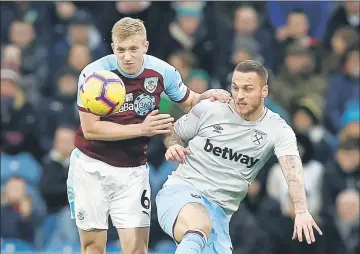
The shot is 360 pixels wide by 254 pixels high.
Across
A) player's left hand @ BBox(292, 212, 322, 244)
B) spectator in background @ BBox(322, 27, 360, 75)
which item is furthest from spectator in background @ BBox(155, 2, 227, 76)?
player's left hand @ BBox(292, 212, 322, 244)

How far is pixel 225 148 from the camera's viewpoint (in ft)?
27.8

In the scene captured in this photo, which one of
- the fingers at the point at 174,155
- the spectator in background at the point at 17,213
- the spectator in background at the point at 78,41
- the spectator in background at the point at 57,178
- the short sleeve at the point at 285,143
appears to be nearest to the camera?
the fingers at the point at 174,155

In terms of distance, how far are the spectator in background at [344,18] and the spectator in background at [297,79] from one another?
714mm

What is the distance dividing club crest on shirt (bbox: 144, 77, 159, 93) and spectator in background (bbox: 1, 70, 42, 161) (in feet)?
14.6

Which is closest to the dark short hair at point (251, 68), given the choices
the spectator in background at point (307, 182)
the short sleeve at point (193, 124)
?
the short sleeve at point (193, 124)

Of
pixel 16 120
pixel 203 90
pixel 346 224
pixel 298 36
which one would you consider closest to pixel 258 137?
pixel 346 224

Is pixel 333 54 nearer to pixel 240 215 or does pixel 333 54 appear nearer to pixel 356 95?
pixel 356 95

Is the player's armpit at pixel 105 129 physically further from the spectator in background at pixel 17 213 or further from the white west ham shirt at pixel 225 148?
the spectator in background at pixel 17 213

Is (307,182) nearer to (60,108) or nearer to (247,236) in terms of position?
(247,236)

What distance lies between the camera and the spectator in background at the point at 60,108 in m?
12.8

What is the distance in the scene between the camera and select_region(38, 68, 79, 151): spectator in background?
1277cm

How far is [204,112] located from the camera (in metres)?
8.55

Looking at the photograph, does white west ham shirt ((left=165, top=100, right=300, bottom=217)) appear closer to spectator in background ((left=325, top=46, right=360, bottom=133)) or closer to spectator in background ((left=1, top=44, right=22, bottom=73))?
spectator in background ((left=325, top=46, right=360, bottom=133))

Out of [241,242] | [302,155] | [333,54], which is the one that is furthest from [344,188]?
[333,54]
